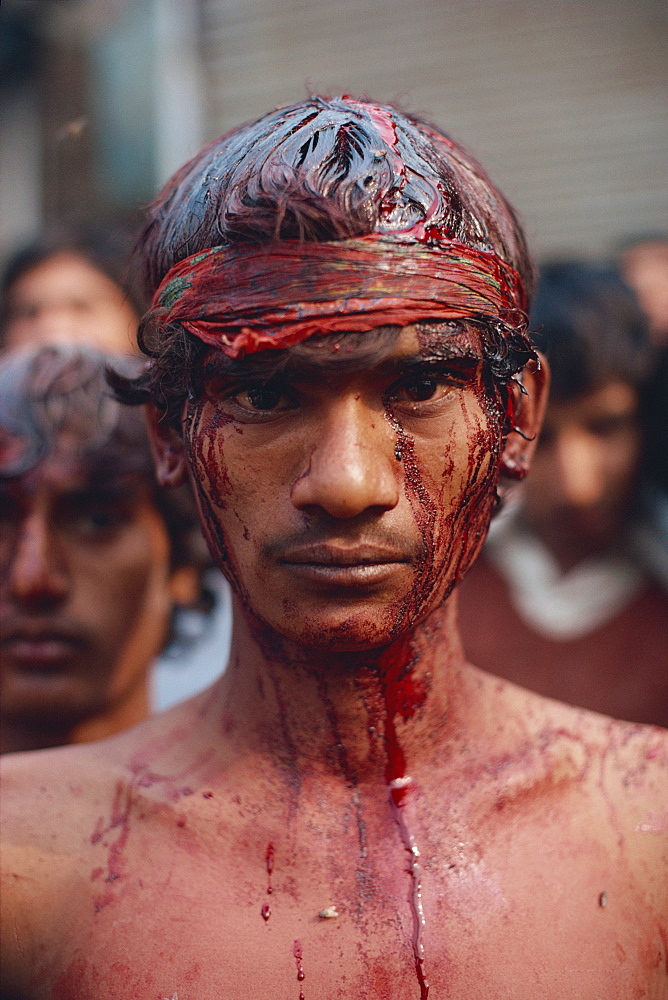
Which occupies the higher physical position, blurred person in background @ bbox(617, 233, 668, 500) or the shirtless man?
the shirtless man

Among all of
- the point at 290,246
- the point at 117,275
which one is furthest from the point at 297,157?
the point at 117,275

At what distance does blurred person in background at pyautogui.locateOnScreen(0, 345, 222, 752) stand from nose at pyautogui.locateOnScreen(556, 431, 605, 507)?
1887 millimetres

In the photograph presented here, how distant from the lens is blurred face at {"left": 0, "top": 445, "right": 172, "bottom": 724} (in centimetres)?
287

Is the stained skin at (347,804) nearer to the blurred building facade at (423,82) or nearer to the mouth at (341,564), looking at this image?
the mouth at (341,564)

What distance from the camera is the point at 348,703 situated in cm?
200

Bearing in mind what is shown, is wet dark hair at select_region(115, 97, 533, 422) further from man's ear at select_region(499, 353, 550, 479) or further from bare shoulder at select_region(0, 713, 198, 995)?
bare shoulder at select_region(0, 713, 198, 995)

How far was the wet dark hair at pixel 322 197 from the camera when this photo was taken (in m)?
1.78

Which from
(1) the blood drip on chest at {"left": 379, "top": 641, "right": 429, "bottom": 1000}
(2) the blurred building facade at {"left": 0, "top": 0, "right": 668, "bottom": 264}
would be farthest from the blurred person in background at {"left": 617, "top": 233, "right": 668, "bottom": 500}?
(1) the blood drip on chest at {"left": 379, "top": 641, "right": 429, "bottom": 1000}

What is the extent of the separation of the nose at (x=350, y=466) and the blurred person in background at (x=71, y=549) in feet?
3.98

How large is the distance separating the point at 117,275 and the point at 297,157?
371 centimetres

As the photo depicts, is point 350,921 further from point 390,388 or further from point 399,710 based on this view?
point 390,388

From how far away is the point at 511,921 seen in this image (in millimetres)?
1849

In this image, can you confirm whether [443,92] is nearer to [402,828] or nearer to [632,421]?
[632,421]

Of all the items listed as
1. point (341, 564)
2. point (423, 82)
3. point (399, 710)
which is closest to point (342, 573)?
point (341, 564)
